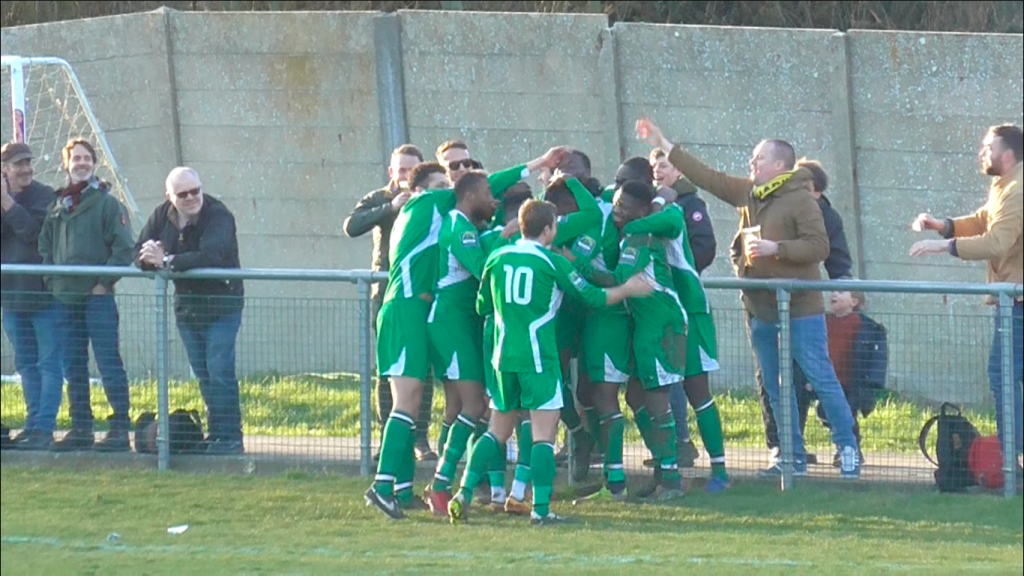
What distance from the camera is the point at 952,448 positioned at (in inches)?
390

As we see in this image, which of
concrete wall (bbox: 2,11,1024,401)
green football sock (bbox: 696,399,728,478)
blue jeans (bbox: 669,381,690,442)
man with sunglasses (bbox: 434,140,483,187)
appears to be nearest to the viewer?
green football sock (bbox: 696,399,728,478)

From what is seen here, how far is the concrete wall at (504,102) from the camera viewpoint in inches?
549

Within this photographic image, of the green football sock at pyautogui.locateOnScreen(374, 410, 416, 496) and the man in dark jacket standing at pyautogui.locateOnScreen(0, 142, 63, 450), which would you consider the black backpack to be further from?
the man in dark jacket standing at pyautogui.locateOnScreen(0, 142, 63, 450)

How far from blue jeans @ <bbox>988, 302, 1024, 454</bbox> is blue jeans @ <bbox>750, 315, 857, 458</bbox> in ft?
2.73

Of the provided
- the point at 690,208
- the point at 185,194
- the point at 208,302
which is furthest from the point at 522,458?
the point at 185,194

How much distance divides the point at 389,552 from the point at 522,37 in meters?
7.56

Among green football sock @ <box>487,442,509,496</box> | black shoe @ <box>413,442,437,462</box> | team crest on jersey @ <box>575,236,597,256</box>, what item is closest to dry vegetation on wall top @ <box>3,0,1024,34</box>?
black shoe @ <box>413,442,437,462</box>

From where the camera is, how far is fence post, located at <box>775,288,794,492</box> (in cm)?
1004

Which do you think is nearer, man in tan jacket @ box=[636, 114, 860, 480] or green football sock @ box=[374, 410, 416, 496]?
green football sock @ box=[374, 410, 416, 496]

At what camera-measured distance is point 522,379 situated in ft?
29.7

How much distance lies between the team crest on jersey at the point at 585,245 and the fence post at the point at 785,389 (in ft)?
4.06

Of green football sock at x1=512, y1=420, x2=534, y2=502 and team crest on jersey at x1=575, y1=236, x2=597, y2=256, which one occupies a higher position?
team crest on jersey at x1=575, y1=236, x2=597, y2=256

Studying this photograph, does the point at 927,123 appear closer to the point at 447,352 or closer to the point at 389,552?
the point at 447,352

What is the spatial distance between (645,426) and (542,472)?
0.98 metres
